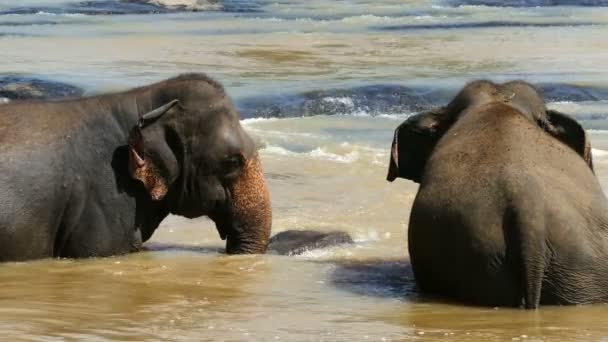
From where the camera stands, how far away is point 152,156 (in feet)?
31.1

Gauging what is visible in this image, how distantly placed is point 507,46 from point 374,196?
721 inches

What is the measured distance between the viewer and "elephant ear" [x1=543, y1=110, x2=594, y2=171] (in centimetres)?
870

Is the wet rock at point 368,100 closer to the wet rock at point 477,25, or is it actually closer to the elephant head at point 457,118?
the elephant head at point 457,118

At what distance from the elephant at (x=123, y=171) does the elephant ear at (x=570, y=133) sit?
75.5 inches

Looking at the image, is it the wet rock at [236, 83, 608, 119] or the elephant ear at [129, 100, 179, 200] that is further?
the wet rock at [236, 83, 608, 119]

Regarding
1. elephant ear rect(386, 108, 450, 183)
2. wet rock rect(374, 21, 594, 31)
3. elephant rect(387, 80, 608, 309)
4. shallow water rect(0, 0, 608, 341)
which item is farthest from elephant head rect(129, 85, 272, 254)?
wet rock rect(374, 21, 594, 31)

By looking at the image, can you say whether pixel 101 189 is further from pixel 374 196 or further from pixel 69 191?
pixel 374 196

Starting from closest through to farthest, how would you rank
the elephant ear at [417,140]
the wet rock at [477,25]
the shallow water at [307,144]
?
1. the shallow water at [307,144]
2. the elephant ear at [417,140]
3. the wet rock at [477,25]

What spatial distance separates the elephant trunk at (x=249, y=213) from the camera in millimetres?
9641

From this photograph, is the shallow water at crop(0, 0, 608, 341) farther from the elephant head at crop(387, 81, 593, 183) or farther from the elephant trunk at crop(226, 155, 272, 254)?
the elephant head at crop(387, 81, 593, 183)

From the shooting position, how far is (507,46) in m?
30.3

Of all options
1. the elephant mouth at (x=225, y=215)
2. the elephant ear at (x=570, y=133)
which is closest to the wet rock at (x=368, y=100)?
the elephant mouth at (x=225, y=215)

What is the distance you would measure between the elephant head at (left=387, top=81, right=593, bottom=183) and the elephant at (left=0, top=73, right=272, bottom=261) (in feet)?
3.39

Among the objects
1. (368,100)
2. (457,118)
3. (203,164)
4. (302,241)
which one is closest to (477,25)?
(368,100)
